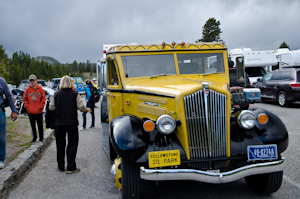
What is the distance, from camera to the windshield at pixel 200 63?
16.1 feet

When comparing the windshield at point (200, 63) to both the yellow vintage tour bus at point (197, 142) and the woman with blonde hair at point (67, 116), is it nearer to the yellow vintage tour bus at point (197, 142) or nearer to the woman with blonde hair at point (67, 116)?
the yellow vintage tour bus at point (197, 142)

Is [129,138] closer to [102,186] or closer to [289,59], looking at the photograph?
[102,186]

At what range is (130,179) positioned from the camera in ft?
11.3

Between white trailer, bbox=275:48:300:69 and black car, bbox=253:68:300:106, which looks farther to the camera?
white trailer, bbox=275:48:300:69

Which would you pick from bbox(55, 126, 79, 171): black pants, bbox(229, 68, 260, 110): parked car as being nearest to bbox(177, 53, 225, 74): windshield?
bbox(55, 126, 79, 171): black pants

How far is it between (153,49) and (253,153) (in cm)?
254

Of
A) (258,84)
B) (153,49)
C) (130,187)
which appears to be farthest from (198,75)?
(258,84)

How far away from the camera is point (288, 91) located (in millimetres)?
12211

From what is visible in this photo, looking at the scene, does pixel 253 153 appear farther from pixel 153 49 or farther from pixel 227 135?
pixel 153 49

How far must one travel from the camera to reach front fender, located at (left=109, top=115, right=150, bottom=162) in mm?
3314

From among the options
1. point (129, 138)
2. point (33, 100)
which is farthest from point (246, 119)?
point (33, 100)

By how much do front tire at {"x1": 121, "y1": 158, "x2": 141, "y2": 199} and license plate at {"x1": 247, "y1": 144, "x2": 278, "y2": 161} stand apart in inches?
57.7

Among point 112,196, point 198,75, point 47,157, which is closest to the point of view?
point 112,196

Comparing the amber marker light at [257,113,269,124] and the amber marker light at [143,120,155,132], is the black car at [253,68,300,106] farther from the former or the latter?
the amber marker light at [143,120,155,132]
